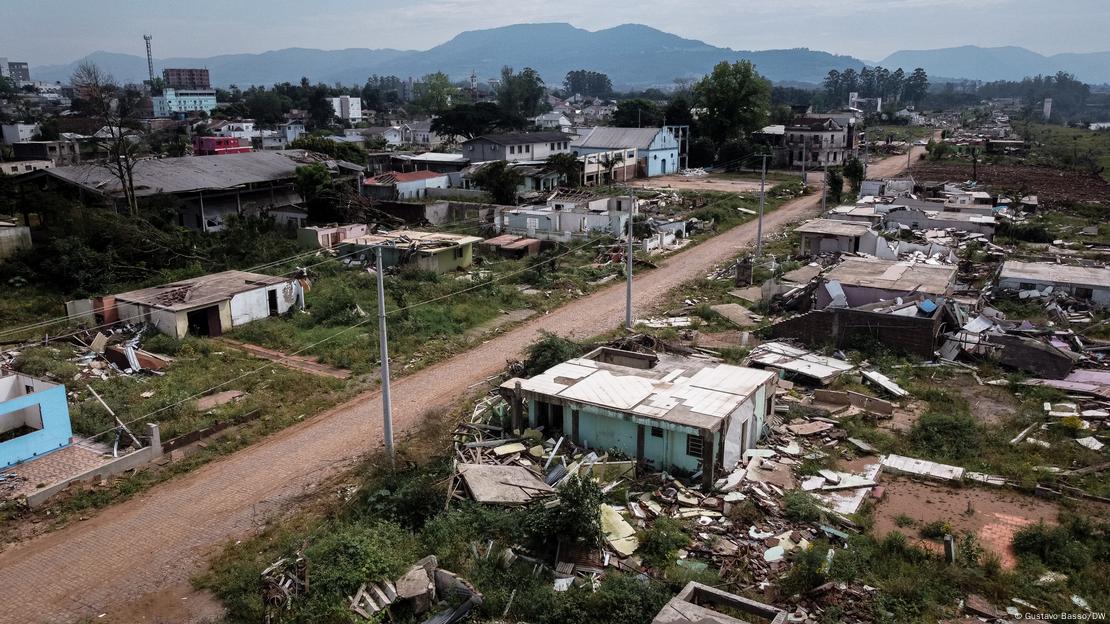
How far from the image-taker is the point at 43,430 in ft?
49.7

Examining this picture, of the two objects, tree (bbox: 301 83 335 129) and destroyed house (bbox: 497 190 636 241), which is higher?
tree (bbox: 301 83 335 129)

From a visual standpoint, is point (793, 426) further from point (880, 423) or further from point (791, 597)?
point (791, 597)

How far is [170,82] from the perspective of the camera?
197750 millimetres

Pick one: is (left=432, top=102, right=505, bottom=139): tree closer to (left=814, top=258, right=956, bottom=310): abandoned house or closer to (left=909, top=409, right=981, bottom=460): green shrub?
(left=814, top=258, right=956, bottom=310): abandoned house

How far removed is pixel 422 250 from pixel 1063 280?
22.4m

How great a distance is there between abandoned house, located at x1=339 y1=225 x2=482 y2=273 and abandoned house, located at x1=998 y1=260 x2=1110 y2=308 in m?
19.8

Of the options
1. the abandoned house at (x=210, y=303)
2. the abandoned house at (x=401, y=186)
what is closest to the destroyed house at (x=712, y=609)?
the abandoned house at (x=210, y=303)

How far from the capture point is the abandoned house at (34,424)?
14.7 metres

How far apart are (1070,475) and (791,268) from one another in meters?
17.3

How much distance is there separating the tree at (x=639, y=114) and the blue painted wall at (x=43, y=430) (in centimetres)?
6787

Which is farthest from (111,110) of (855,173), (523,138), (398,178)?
(855,173)

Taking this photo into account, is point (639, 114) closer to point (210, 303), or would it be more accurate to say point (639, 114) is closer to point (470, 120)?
point (470, 120)

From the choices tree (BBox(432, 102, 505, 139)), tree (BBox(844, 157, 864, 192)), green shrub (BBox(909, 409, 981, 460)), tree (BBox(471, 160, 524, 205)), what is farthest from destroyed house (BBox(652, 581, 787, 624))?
tree (BBox(432, 102, 505, 139))

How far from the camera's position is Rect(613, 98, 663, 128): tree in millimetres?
77500
